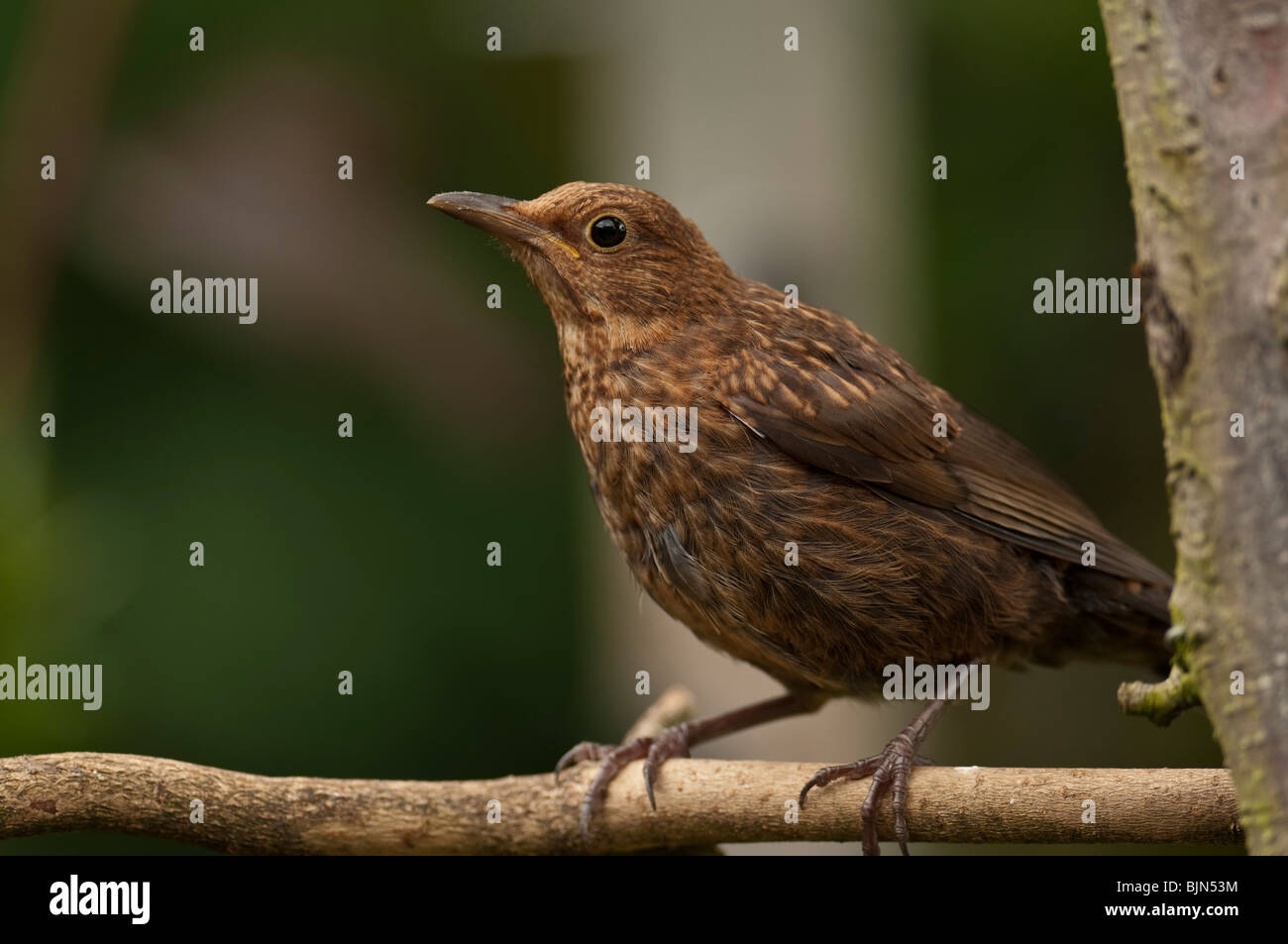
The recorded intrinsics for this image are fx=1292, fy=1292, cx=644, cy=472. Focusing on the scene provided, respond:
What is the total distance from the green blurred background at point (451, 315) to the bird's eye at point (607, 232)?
1.91m

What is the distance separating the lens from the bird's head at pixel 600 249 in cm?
365

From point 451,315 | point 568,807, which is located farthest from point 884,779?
point 451,315

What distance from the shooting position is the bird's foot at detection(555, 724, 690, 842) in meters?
3.47

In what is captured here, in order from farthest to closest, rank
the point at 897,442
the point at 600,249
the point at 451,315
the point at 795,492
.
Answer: the point at 451,315, the point at 600,249, the point at 897,442, the point at 795,492

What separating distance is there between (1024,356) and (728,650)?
3.31 meters

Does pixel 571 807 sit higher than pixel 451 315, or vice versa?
pixel 451 315

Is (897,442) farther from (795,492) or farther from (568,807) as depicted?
(568,807)

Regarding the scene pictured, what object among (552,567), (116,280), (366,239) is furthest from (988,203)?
(116,280)

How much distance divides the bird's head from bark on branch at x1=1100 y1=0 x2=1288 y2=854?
1.80 meters

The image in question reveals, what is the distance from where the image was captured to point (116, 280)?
240 inches

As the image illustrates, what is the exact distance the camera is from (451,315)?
284 inches

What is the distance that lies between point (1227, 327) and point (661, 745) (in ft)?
7.25
